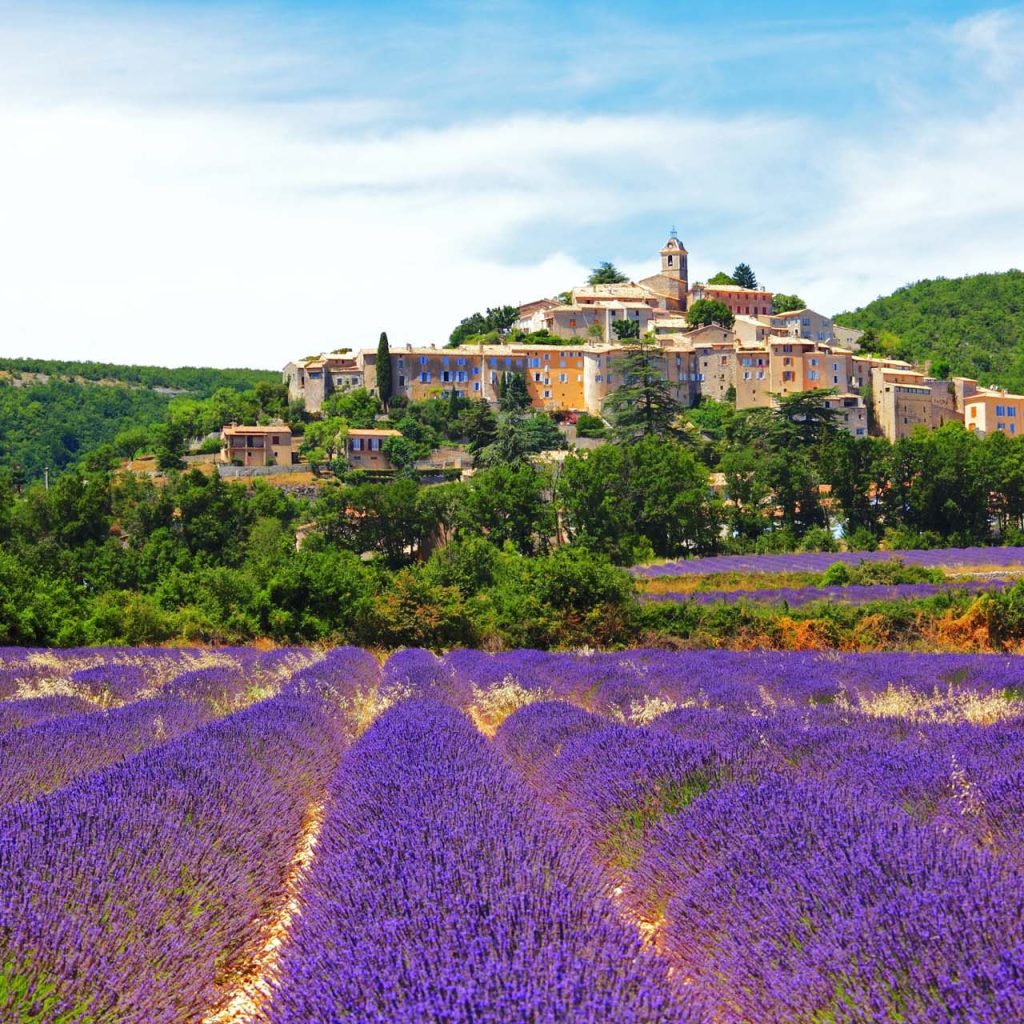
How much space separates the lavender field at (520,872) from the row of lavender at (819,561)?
28.2 m

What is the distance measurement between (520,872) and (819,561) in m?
35.5

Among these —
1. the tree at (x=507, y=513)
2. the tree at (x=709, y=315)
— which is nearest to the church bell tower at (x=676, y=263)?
the tree at (x=709, y=315)

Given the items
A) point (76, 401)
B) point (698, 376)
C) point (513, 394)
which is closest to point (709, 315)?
point (698, 376)

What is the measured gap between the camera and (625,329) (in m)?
86.7

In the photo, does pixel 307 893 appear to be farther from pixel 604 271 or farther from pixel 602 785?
pixel 604 271

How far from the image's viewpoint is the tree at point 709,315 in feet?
290

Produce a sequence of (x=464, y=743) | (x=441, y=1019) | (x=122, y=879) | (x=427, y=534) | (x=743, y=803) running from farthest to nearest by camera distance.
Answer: (x=427, y=534)
(x=464, y=743)
(x=743, y=803)
(x=122, y=879)
(x=441, y=1019)

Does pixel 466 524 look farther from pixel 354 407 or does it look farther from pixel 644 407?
pixel 354 407

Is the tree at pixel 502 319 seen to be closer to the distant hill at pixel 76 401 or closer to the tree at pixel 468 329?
the tree at pixel 468 329

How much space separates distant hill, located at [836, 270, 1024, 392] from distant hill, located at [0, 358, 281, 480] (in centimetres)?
6827

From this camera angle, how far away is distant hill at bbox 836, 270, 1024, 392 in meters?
98.1

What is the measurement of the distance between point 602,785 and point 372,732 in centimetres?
261

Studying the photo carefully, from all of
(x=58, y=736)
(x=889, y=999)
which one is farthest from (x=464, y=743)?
(x=889, y=999)

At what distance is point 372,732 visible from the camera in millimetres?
7336
